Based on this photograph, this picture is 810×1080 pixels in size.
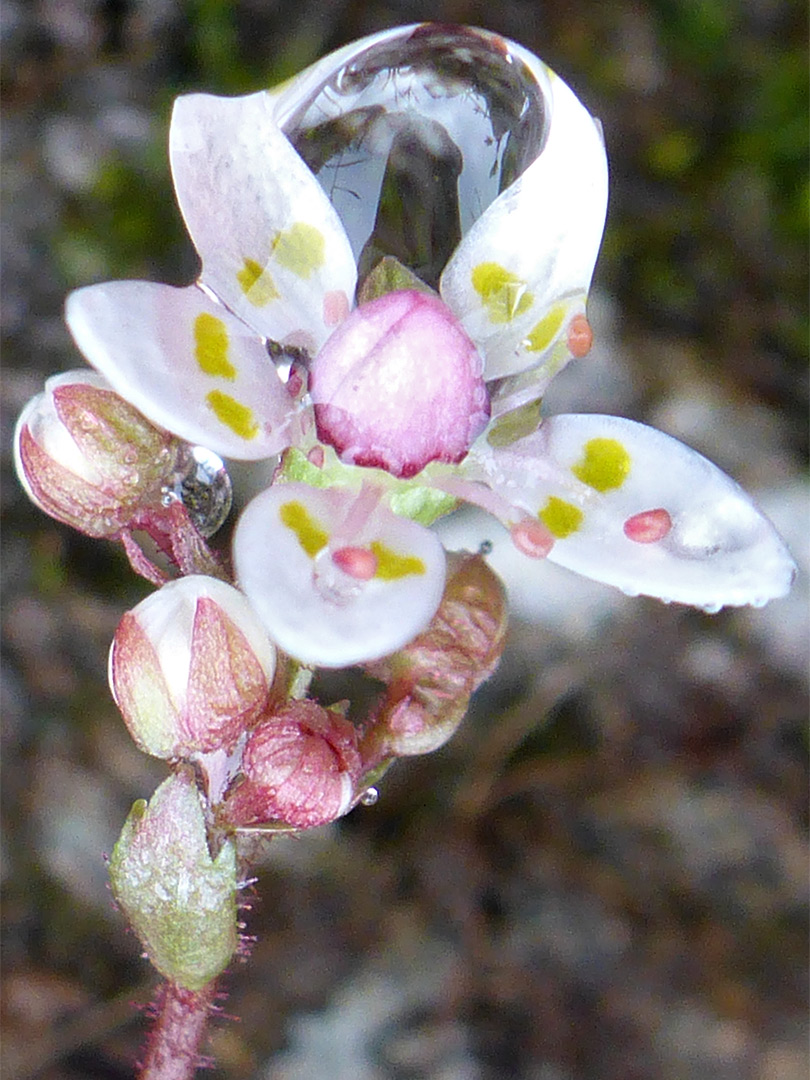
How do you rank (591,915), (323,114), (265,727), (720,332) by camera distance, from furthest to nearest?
(720,332), (591,915), (323,114), (265,727)

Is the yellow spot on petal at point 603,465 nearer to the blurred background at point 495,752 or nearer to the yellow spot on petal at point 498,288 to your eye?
the yellow spot on petal at point 498,288

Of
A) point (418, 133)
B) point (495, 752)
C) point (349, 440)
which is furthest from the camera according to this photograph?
point (495, 752)

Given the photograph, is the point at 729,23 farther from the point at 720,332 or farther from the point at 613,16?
the point at 720,332

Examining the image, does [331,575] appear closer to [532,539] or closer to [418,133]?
[532,539]

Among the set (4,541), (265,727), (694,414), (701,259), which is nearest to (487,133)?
(265,727)

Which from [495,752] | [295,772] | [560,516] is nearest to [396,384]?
[560,516]

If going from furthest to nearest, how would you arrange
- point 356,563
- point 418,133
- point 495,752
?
point 495,752 → point 418,133 → point 356,563

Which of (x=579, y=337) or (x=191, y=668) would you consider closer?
(x=191, y=668)

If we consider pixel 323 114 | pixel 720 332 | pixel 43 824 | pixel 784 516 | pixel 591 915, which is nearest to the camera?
pixel 323 114

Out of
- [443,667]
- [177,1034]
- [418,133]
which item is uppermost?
[418,133]
